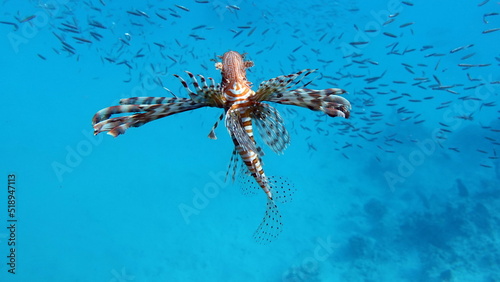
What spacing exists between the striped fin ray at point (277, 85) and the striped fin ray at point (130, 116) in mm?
694

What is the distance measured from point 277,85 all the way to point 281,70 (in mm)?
16763

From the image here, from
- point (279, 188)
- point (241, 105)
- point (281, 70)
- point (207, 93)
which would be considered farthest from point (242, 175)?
point (281, 70)

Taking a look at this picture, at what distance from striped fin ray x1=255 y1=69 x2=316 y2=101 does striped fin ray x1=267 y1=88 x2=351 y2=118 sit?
0.07m

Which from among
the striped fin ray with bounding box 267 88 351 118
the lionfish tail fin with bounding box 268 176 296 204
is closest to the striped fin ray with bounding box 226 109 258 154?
the striped fin ray with bounding box 267 88 351 118

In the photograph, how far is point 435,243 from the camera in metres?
21.3

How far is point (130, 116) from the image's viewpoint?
343 centimetres

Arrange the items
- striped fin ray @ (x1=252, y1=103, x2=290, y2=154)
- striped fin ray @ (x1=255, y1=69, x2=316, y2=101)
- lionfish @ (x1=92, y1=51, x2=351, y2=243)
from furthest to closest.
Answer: striped fin ray @ (x1=252, y1=103, x2=290, y2=154)
striped fin ray @ (x1=255, y1=69, x2=316, y2=101)
lionfish @ (x1=92, y1=51, x2=351, y2=243)

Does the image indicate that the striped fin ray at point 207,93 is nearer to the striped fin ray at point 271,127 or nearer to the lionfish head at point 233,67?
the lionfish head at point 233,67

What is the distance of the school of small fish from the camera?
12.3 feet

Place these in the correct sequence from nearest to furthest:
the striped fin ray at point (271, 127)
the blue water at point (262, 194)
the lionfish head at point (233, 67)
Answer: the lionfish head at point (233, 67) < the striped fin ray at point (271, 127) < the blue water at point (262, 194)

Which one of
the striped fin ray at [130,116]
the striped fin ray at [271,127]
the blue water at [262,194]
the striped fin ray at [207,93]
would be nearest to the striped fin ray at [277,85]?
the striped fin ray at [271,127]

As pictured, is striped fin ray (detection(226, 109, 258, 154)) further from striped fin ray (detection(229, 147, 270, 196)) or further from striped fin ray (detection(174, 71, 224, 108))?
striped fin ray (detection(229, 147, 270, 196))

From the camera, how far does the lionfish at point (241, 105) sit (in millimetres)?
3307

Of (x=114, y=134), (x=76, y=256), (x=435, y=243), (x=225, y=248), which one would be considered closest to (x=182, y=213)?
(x=225, y=248)
